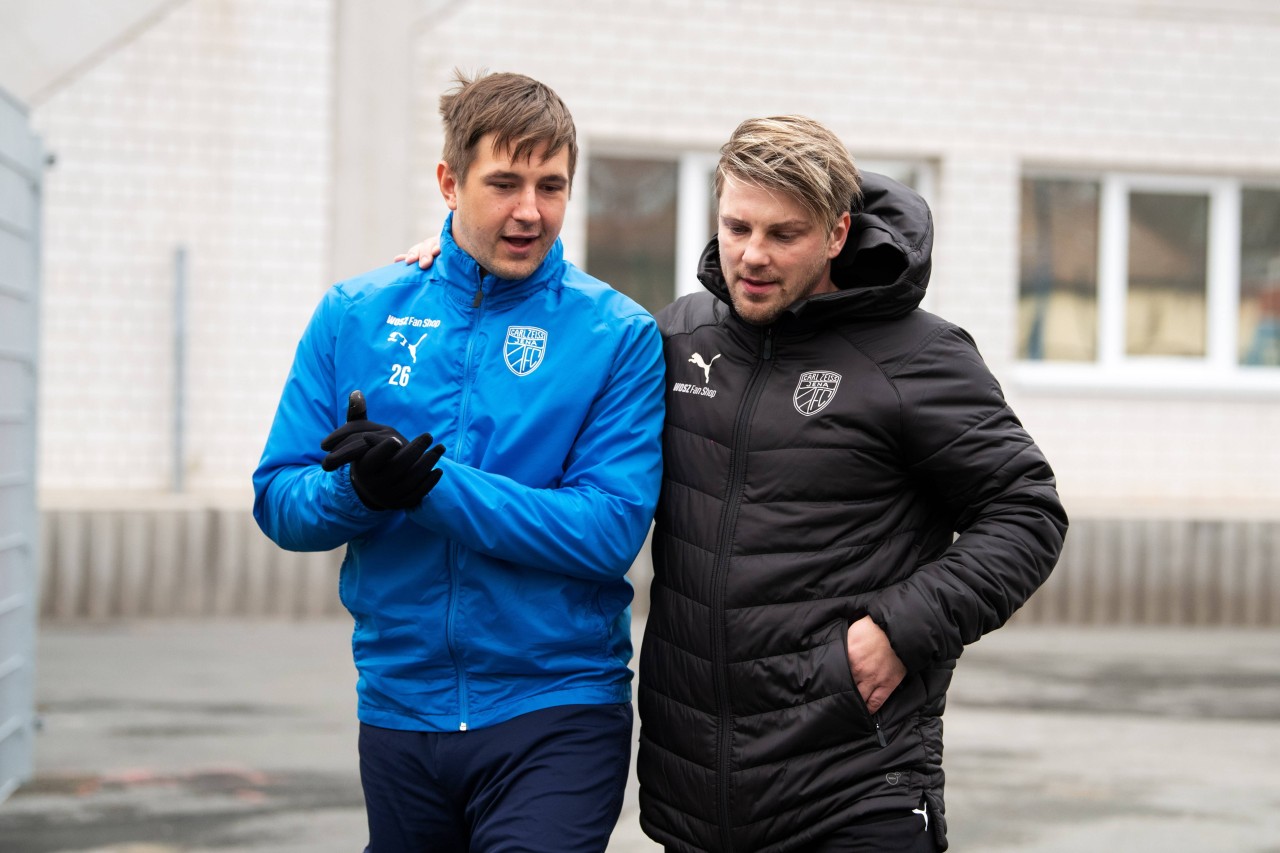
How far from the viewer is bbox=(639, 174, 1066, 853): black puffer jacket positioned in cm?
288

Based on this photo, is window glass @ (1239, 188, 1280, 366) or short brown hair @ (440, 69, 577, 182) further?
window glass @ (1239, 188, 1280, 366)

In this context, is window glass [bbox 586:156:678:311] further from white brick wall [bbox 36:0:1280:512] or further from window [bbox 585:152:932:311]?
white brick wall [bbox 36:0:1280:512]

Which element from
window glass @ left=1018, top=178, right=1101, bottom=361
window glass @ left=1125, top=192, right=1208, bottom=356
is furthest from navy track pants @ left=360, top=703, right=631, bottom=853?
window glass @ left=1125, top=192, right=1208, bottom=356

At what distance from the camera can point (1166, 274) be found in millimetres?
11477

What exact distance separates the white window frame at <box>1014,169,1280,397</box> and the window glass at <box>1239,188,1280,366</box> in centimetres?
7

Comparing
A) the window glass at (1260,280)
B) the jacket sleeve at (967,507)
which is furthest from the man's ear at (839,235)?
the window glass at (1260,280)

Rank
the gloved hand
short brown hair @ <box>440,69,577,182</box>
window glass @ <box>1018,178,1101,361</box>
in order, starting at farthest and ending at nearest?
window glass @ <box>1018,178,1101,361</box>
short brown hair @ <box>440,69,577,182</box>
the gloved hand

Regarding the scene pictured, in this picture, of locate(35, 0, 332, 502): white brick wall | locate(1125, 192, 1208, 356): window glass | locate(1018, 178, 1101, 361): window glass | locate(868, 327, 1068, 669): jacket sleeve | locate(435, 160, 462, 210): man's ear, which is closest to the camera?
locate(868, 327, 1068, 669): jacket sleeve

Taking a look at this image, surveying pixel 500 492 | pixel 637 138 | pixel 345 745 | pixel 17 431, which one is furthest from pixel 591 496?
pixel 637 138

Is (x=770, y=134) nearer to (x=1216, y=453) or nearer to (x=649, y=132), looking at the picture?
(x=649, y=132)

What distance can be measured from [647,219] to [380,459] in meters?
8.25

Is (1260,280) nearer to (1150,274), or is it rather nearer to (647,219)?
(1150,274)

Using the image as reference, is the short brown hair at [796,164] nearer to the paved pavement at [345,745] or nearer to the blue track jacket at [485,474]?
the blue track jacket at [485,474]

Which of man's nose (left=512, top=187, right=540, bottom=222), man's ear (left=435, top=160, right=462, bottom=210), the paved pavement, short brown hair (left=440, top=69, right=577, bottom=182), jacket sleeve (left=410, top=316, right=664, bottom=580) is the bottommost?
the paved pavement
